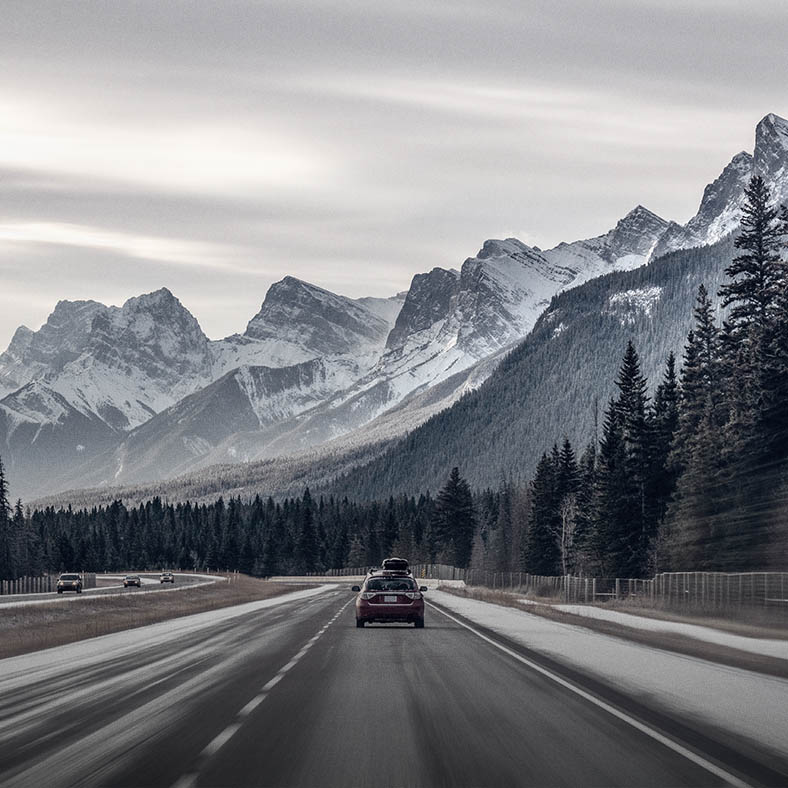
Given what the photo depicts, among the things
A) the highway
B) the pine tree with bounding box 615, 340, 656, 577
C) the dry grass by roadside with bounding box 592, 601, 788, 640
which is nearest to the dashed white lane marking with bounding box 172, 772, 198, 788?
the dry grass by roadside with bounding box 592, 601, 788, 640

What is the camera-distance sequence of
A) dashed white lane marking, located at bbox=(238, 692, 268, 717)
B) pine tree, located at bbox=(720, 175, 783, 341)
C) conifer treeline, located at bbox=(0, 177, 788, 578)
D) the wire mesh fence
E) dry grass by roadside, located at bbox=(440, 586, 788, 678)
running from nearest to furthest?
dashed white lane marking, located at bbox=(238, 692, 268, 717) < dry grass by roadside, located at bbox=(440, 586, 788, 678) < conifer treeline, located at bbox=(0, 177, 788, 578) < pine tree, located at bbox=(720, 175, 783, 341) < the wire mesh fence

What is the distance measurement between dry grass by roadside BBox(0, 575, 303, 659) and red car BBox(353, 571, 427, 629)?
7537 mm

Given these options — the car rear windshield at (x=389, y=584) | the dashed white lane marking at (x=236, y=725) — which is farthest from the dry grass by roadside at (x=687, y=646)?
the dashed white lane marking at (x=236, y=725)

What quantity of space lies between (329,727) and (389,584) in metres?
24.1

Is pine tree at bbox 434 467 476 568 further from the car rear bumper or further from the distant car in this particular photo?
the car rear bumper

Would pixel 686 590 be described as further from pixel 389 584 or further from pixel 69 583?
pixel 69 583

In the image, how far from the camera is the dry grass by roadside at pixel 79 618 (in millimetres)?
34281

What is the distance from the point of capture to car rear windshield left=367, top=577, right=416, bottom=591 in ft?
128

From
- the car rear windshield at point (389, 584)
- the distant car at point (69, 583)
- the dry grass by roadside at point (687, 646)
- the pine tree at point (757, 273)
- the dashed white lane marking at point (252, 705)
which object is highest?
the pine tree at point (757, 273)

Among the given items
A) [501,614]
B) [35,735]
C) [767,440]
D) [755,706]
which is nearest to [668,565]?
[767,440]

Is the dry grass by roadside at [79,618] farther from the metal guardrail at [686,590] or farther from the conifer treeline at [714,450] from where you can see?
the conifer treeline at [714,450]

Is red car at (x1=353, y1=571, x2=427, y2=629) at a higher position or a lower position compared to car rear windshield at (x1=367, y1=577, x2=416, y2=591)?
lower

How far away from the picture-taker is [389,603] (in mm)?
38750

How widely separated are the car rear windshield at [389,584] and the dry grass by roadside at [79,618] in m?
7.80
